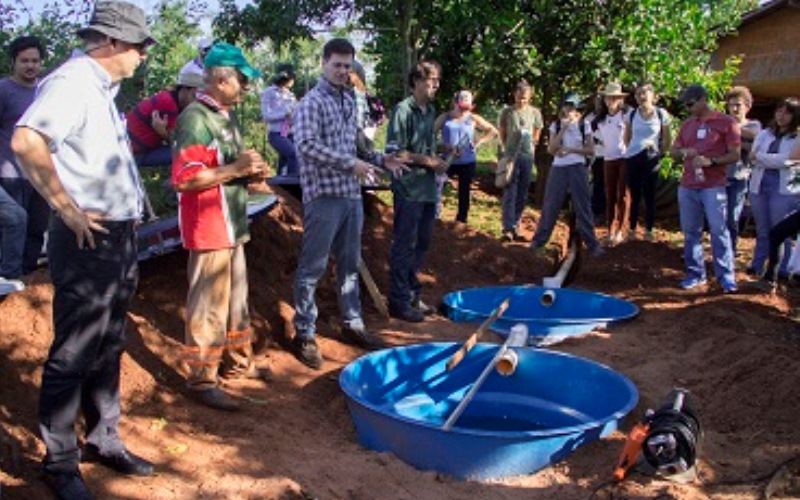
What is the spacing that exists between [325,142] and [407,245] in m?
1.48

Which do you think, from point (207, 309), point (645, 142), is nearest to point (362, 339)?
point (207, 309)

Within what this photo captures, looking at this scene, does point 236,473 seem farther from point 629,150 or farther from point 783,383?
point 629,150

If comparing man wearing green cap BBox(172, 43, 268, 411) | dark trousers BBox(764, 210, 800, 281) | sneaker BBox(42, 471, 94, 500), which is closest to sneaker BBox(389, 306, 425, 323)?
man wearing green cap BBox(172, 43, 268, 411)

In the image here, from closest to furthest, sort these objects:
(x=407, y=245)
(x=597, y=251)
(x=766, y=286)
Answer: (x=407, y=245) < (x=766, y=286) < (x=597, y=251)

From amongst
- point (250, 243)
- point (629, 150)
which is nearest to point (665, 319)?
point (629, 150)

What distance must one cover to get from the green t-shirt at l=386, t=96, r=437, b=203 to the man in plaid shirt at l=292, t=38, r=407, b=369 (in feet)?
2.11

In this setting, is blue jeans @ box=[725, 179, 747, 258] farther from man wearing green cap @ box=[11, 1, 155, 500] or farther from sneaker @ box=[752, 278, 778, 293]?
man wearing green cap @ box=[11, 1, 155, 500]

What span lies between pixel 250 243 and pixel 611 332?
3.07 m

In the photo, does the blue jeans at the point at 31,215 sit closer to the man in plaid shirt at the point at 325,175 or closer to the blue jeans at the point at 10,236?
the blue jeans at the point at 10,236

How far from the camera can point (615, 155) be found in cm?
922

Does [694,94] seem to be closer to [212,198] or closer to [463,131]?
[463,131]

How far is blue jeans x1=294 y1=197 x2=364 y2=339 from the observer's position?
5281 mm

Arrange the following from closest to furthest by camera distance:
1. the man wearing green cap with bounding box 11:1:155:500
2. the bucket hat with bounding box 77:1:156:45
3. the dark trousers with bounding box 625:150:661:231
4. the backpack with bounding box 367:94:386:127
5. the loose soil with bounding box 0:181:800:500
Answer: the man wearing green cap with bounding box 11:1:155:500 < the bucket hat with bounding box 77:1:156:45 < the loose soil with bounding box 0:181:800:500 < the backpack with bounding box 367:94:386:127 < the dark trousers with bounding box 625:150:661:231

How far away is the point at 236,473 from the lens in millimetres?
3922
